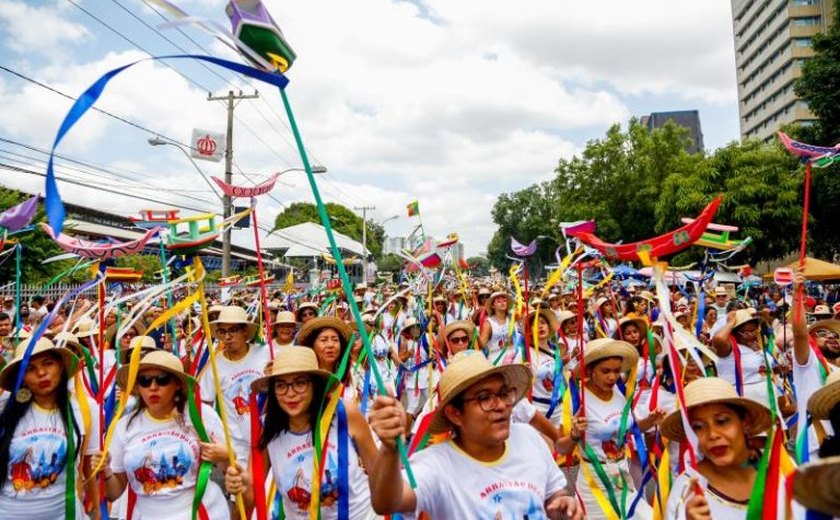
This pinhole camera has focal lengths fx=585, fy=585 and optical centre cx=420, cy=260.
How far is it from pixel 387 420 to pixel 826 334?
446cm

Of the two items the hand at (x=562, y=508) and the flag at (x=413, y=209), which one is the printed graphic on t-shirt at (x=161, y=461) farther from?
the flag at (x=413, y=209)

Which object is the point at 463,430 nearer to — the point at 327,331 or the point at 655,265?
the point at 655,265

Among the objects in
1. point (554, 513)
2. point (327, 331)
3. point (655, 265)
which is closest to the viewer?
point (554, 513)

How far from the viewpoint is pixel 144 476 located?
2906 mm

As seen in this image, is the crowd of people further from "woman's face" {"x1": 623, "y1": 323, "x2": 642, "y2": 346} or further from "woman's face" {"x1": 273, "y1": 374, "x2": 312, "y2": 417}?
"woman's face" {"x1": 623, "y1": 323, "x2": 642, "y2": 346}

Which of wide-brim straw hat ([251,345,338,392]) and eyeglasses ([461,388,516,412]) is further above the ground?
wide-brim straw hat ([251,345,338,392])

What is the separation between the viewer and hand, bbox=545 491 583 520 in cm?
217

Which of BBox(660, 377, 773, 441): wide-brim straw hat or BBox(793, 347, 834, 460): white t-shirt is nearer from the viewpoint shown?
BBox(660, 377, 773, 441): wide-brim straw hat

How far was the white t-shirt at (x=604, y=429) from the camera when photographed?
3650 millimetres

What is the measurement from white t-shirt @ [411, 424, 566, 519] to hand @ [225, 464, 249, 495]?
1.07 metres

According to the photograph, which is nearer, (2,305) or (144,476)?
(144,476)

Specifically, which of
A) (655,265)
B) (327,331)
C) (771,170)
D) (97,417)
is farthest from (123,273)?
(771,170)

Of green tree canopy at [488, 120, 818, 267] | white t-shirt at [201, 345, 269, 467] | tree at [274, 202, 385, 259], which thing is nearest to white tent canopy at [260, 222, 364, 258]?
tree at [274, 202, 385, 259]

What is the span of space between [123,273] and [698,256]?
2411 centimetres
